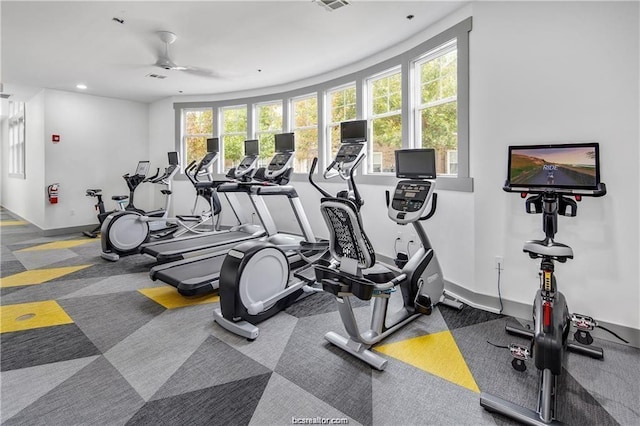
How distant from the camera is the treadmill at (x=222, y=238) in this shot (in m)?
4.62

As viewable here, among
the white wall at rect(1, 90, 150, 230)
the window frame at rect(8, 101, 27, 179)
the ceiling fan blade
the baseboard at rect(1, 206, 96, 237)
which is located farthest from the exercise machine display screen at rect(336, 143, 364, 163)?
the window frame at rect(8, 101, 27, 179)

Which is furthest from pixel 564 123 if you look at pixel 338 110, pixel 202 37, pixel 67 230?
pixel 67 230

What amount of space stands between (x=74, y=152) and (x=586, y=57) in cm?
882

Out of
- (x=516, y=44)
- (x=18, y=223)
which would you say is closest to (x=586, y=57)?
(x=516, y=44)

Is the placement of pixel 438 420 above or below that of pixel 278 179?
below

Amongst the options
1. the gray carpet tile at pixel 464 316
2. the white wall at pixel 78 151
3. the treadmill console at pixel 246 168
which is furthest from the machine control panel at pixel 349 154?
the white wall at pixel 78 151

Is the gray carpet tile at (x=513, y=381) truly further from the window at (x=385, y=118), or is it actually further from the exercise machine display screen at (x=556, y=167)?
the window at (x=385, y=118)

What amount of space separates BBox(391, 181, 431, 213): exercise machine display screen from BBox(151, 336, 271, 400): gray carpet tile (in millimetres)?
1680

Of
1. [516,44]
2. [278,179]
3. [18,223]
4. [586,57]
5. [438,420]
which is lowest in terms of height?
[438,420]

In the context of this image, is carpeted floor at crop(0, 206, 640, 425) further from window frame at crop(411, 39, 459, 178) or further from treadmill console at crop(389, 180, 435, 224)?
window frame at crop(411, 39, 459, 178)

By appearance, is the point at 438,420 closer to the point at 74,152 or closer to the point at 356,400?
the point at 356,400

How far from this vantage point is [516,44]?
2.95 m

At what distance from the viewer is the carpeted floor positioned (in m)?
1.86

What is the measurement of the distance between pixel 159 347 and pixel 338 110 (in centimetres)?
453
